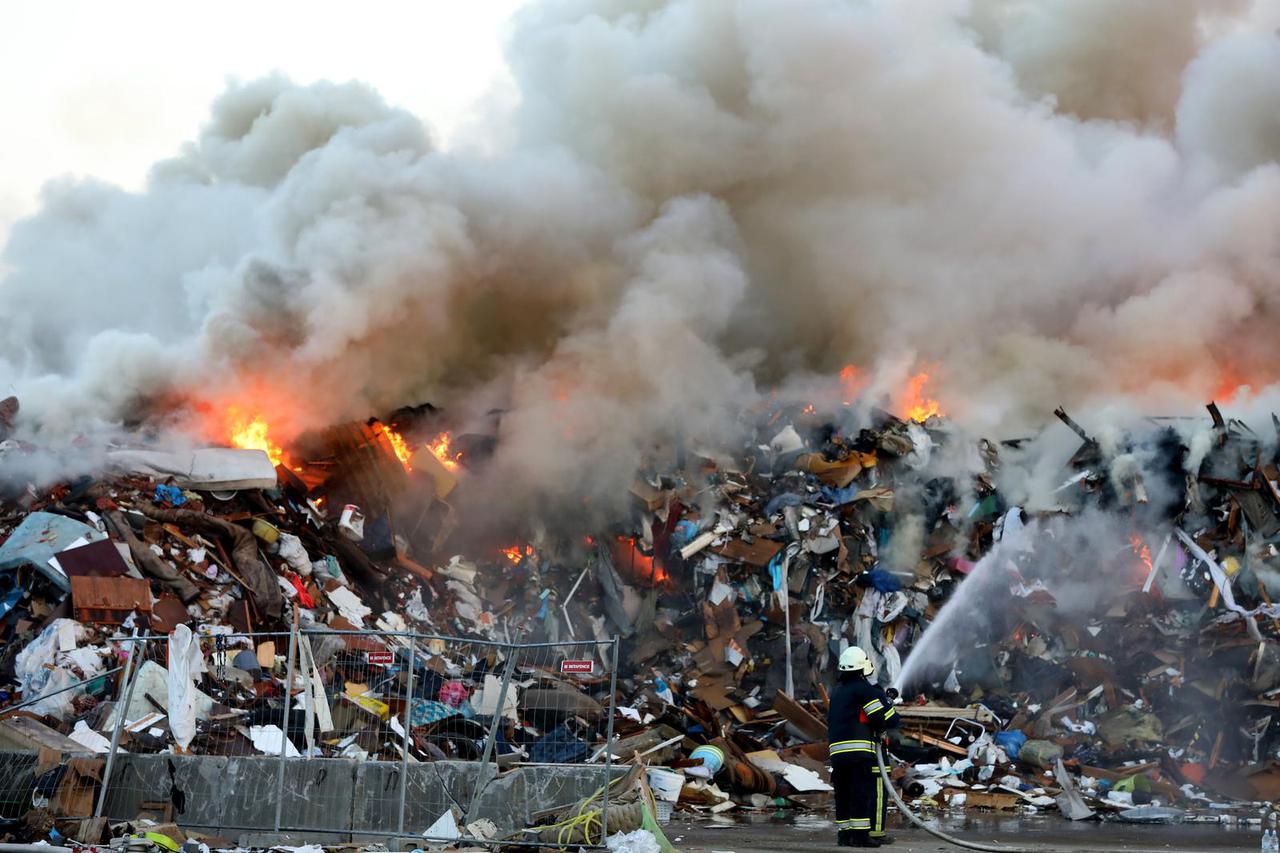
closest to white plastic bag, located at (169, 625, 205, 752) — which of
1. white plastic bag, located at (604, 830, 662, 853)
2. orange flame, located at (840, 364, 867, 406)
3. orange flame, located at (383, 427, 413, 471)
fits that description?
white plastic bag, located at (604, 830, 662, 853)

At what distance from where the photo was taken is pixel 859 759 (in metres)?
7.47

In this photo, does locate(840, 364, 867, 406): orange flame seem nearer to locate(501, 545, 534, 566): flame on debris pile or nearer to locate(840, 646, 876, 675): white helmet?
locate(501, 545, 534, 566): flame on debris pile

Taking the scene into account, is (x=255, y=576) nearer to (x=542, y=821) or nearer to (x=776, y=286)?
(x=542, y=821)

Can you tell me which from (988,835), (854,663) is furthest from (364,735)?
(988,835)

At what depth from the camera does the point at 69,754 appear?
8.00m

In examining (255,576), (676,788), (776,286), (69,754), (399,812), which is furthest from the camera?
(776,286)

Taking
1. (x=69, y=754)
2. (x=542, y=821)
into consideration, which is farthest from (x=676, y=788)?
(x=69, y=754)

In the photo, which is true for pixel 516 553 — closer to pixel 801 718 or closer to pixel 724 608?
pixel 724 608

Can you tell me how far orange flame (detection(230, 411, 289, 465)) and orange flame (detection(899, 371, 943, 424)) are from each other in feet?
30.3

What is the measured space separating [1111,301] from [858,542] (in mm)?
7493

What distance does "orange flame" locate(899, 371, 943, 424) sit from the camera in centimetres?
1862

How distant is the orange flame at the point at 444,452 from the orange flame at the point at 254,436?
2157 mm

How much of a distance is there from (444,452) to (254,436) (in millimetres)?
2732

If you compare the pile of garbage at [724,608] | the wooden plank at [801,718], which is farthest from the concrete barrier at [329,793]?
the wooden plank at [801,718]
